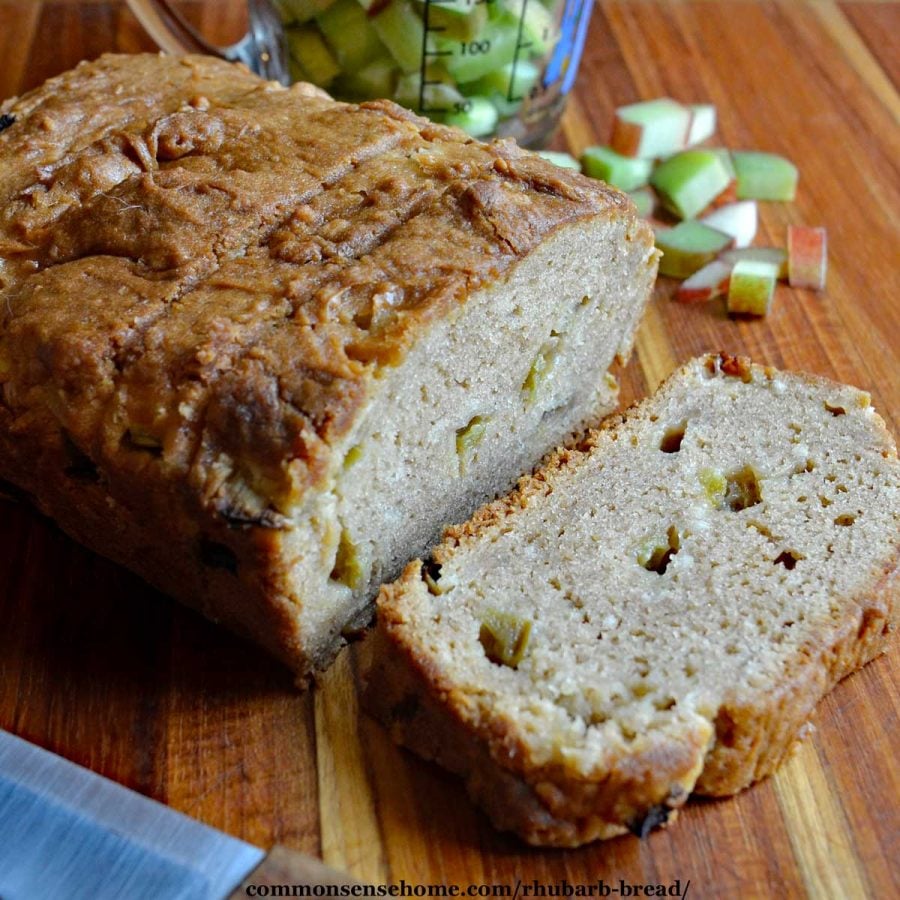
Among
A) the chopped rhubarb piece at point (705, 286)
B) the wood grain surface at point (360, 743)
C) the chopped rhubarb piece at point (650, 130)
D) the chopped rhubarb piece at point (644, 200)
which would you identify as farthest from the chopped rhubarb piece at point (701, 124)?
the wood grain surface at point (360, 743)

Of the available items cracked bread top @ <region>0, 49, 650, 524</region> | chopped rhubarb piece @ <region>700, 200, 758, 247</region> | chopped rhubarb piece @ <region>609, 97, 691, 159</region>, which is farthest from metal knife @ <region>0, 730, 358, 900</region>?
chopped rhubarb piece @ <region>609, 97, 691, 159</region>

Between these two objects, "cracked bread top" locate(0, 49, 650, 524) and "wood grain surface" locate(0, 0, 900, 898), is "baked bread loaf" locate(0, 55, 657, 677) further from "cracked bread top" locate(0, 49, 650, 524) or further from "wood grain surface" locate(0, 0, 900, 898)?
"wood grain surface" locate(0, 0, 900, 898)

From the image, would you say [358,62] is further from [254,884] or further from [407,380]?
[254,884]

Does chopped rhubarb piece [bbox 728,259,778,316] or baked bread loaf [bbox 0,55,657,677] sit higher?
baked bread loaf [bbox 0,55,657,677]

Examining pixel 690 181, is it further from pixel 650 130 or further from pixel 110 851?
pixel 110 851

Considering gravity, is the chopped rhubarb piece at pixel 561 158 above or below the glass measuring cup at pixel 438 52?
below

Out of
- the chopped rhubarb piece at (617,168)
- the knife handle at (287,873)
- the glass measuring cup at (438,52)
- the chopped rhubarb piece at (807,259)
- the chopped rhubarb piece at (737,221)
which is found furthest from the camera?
the chopped rhubarb piece at (617,168)

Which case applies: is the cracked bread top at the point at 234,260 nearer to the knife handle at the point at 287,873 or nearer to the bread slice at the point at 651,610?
the bread slice at the point at 651,610
